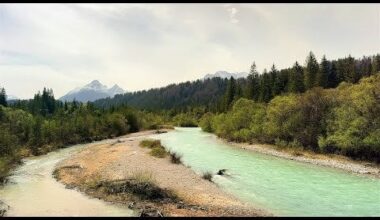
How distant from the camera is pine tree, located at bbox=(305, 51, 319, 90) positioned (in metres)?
98.5

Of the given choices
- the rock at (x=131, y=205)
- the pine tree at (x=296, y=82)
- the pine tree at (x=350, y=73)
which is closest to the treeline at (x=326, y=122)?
the pine tree at (x=296, y=82)

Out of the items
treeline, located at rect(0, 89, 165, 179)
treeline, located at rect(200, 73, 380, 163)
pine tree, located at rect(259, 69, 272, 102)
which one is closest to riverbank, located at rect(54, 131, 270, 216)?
treeline, located at rect(0, 89, 165, 179)

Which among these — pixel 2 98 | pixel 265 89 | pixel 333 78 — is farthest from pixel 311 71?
pixel 2 98

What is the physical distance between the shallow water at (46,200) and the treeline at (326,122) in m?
36.0

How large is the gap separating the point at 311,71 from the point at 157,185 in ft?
251

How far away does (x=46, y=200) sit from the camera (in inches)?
1208

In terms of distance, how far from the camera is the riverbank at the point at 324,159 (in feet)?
154

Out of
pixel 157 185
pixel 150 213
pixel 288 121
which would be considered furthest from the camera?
pixel 288 121

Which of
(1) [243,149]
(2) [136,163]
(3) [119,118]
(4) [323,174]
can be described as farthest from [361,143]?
(3) [119,118]

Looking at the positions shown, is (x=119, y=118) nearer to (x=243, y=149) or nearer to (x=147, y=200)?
(x=243, y=149)

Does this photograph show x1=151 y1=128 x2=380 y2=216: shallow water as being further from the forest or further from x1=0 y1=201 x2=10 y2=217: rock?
x1=0 y1=201 x2=10 y2=217: rock

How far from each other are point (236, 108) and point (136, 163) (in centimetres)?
5393

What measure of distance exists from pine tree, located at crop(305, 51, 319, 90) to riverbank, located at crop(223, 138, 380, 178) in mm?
33567

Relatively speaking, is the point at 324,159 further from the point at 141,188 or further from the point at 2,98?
the point at 2,98
